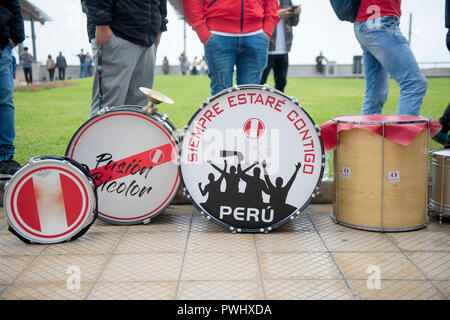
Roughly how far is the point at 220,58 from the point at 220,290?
2.21m

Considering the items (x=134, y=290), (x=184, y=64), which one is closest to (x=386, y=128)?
(x=134, y=290)

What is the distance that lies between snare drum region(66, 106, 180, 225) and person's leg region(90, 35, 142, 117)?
1.37 feet

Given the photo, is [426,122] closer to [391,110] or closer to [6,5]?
[6,5]

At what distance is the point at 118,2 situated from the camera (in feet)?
13.7

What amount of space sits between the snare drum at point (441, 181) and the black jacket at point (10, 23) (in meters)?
3.64

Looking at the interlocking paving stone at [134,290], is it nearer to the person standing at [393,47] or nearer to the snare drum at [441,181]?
the snare drum at [441,181]

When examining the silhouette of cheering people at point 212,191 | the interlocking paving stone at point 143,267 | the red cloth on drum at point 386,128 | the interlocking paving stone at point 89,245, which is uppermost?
the red cloth on drum at point 386,128

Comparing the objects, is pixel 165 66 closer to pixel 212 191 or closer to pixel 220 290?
pixel 212 191

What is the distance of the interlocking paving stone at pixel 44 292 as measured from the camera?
9.18ft

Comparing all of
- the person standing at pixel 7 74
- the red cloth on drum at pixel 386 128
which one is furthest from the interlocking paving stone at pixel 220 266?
the person standing at pixel 7 74

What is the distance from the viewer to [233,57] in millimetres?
4508

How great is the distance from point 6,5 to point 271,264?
10.8ft
